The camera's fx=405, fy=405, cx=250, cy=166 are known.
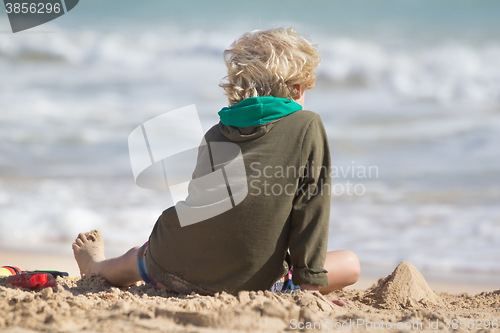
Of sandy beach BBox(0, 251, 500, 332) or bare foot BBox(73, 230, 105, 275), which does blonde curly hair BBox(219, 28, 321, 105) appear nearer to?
sandy beach BBox(0, 251, 500, 332)

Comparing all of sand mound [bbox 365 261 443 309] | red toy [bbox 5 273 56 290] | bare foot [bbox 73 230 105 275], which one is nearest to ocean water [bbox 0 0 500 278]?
sand mound [bbox 365 261 443 309]

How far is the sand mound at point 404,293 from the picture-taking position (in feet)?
6.33

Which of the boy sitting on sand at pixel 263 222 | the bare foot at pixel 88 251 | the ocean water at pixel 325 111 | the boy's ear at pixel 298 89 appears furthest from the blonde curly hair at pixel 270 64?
the ocean water at pixel 325 111

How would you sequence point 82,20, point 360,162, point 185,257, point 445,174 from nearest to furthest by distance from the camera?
1. point 185,257
2. point 445,174
3. point 360,162
4. point 82,20

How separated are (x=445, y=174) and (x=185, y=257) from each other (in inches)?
179

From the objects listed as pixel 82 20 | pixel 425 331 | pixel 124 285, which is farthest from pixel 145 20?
pixel 425 331

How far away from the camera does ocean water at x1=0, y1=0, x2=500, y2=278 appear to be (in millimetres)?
3891

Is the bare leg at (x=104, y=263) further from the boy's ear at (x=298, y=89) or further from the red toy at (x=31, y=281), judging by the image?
the boy's ear at (x=298, y=89)

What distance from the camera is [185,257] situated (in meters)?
1.48

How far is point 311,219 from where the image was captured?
1449 millimetres

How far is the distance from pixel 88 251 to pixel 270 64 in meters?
1.31

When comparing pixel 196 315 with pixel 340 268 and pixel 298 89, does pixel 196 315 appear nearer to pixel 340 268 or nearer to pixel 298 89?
pixel 340 268

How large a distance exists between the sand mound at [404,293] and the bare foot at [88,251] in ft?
4.56

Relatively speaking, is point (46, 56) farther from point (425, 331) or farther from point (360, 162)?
point (425, 331)
